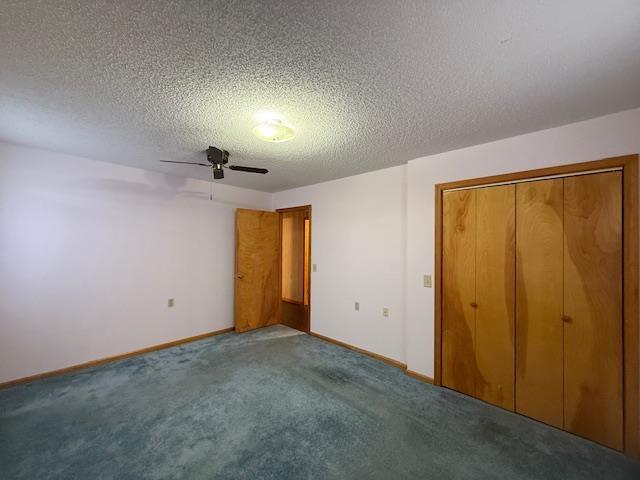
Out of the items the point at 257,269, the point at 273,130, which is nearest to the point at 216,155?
the point at 273,130

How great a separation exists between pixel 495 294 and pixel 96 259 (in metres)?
Answer: 4.35

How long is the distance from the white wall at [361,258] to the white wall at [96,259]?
5.55 ft

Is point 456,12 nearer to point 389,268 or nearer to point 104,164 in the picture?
point 389,268

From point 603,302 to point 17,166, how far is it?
17.6 ft

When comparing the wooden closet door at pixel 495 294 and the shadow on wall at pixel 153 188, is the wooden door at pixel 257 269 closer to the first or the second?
the shadow on wall at pixel 153 188

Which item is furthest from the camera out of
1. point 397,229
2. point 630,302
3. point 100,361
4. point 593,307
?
point 397,229

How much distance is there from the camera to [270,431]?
6.45ft

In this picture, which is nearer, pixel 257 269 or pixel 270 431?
pixel 270 431

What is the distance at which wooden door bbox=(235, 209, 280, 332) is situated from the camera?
4.27 metres

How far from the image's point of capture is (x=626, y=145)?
5.99 ft

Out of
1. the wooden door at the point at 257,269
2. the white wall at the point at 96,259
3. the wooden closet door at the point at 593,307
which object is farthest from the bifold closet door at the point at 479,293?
the white wall at the point at 96,259

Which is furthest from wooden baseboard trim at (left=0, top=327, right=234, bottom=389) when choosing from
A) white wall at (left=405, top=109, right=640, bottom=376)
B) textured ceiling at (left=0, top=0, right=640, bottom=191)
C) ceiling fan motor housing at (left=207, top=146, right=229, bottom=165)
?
white wall at (left=405, top=109, right=640, bottom=376)

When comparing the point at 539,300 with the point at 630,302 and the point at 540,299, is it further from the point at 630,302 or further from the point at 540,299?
the point at 630,302

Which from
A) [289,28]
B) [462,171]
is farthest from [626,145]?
[289,28]
